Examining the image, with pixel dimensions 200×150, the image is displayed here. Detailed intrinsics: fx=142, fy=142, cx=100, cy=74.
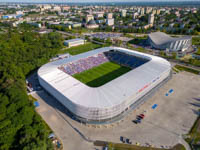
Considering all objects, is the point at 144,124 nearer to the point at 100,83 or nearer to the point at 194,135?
the point at 194,135

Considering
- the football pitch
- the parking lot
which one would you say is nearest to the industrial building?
the football pitch

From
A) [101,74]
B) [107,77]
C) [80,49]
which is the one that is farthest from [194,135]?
[80,49]

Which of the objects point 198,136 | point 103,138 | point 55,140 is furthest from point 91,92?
point 198,136

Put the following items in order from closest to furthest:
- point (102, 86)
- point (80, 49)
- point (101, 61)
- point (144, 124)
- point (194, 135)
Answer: point (194, 135)
point (144, 124)
point (102, 86)
point (101, 61)
point (80, 49)

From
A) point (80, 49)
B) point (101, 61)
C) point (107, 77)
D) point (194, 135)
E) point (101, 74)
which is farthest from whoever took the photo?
point (80, 49)

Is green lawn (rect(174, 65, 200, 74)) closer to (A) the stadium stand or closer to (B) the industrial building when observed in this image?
(A) the stadium stand

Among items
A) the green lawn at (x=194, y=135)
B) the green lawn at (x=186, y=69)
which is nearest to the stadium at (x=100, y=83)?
the green lawn at (x=186, y=69)
